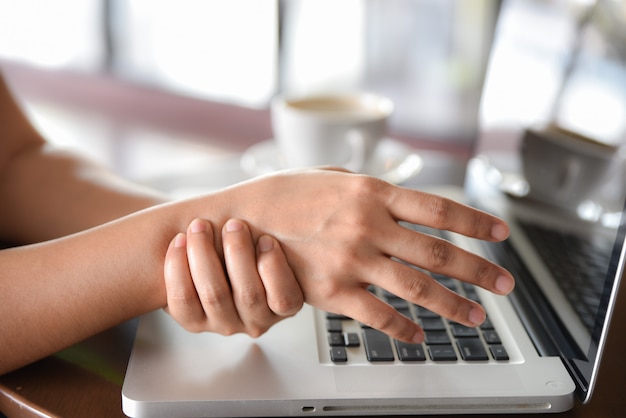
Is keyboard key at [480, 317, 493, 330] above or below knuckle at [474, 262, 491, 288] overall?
below

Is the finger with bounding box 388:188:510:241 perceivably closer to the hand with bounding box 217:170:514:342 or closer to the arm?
the hand with bounding box 217:170:514:342

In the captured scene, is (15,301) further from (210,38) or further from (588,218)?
(210,38)

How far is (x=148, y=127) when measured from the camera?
3.45ft

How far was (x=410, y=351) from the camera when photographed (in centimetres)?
42

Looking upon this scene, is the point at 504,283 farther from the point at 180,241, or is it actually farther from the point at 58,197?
the point at 58,197

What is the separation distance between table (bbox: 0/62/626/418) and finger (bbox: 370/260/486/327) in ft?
0.26

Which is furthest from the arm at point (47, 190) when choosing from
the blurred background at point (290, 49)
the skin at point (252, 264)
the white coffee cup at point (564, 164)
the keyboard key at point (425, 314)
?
the blurred background at point (290, 49)

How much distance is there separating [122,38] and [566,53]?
0.95 meters

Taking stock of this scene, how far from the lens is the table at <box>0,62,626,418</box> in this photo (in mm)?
398

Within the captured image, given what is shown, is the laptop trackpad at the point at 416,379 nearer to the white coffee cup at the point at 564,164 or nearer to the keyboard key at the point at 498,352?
the keyboard key at the point at 498,352

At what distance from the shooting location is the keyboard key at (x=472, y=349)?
0.41m

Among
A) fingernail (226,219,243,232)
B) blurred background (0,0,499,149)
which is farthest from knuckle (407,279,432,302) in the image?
blurred background (0,0,499,149)

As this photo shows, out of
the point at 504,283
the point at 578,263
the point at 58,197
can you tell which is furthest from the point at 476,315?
the point at 58,197

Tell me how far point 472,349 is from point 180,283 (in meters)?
0.18
